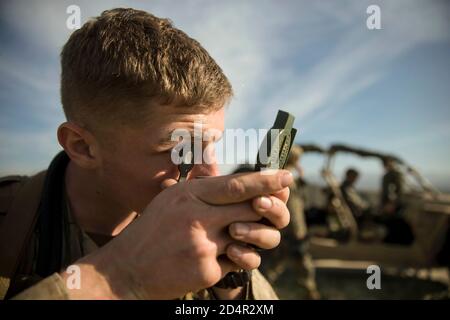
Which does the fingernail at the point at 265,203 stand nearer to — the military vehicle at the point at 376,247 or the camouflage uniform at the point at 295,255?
the camouflage uniform at the point at 295,255

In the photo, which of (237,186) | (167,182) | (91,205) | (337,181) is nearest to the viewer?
(237,186)

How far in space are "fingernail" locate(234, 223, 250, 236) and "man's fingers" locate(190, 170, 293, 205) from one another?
0.32 feet

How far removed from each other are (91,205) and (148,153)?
0.69 metres

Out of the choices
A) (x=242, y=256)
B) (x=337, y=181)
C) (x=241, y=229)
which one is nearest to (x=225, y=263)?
(x=242, y=256)

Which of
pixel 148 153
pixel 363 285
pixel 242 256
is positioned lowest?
pixel 363 285

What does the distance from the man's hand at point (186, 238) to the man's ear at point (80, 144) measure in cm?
82

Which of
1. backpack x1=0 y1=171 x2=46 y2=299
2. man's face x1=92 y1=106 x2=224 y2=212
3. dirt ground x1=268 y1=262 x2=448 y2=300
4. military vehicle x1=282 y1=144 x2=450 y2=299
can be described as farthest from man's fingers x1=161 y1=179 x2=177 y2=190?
military vehicle x1=282 y1=144 x2=450 y2=299

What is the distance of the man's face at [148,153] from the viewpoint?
6.11ft

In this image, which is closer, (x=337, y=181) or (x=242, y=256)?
(x=242, y=256)

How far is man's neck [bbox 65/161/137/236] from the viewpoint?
7.41 feet

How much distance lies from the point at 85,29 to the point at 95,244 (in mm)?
1256

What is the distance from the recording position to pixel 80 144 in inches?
81.0

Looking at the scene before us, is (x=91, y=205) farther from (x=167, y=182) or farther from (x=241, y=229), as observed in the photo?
(x=241, y=229)
